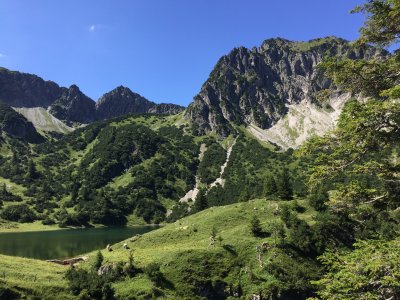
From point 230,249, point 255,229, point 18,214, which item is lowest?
point 230,249

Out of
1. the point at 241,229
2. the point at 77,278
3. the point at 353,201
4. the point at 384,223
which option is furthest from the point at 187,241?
the point at 353,201

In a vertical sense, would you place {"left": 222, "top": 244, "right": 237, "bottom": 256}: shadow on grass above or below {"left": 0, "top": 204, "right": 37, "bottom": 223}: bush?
below

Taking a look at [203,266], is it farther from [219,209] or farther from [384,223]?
[384,223]

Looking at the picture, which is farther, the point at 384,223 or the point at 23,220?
the point at 23,220

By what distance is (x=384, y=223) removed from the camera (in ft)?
228

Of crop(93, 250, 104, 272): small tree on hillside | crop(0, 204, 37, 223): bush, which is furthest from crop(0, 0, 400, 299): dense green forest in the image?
crop(0, 204, 37, 223): bush

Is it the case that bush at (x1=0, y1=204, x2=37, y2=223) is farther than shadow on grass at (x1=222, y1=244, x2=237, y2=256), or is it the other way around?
bush at (x1=0, y1=204, x2=37, y2=223)

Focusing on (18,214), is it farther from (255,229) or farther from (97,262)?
(255,229)

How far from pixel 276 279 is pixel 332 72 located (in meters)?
41.6

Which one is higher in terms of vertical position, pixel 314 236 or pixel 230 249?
pixel 314 236

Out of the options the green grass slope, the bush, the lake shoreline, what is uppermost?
the bush

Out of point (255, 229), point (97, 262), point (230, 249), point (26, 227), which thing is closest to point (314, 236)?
point (255, 229)

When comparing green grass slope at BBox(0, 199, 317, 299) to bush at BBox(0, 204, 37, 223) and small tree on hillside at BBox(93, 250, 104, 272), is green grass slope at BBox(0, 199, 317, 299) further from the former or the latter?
bush at BBox(0, 204, 37, 223)

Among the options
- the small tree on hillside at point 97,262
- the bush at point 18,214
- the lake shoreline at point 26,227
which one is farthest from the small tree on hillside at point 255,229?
the bush at point 18,214
